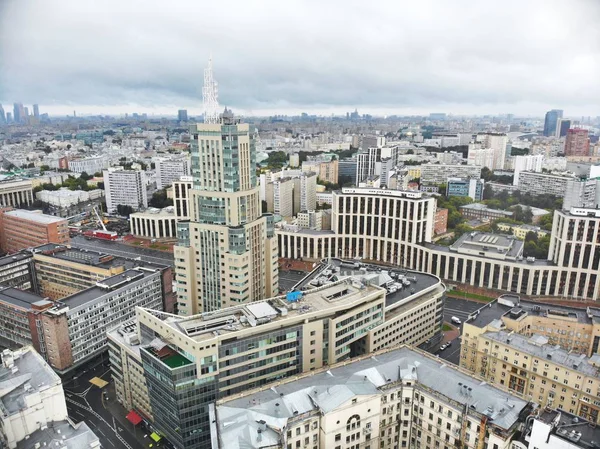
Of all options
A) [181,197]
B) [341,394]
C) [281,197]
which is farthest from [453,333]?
[181,197]

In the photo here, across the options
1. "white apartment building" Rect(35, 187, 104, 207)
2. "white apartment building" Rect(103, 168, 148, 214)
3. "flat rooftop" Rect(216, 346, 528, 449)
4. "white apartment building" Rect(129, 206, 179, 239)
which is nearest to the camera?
"flat rooftop" Rect(216, 346, 528, 449)

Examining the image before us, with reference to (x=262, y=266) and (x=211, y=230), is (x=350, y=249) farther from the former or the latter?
(x=211, y=230)

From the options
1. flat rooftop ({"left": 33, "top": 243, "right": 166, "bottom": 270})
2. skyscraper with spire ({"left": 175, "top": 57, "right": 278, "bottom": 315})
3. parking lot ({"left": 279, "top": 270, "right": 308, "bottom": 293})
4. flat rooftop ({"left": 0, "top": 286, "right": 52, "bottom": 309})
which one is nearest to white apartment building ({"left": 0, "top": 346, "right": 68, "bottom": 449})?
flat rooftop ({"left": 0, "top": 286, "right": 52, "bottom": 309})

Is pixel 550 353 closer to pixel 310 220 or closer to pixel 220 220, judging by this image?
pixel 220 220

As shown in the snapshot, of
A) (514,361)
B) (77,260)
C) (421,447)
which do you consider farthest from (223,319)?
(77,260)

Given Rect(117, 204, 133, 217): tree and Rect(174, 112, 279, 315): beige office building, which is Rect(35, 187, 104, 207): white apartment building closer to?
Rect(117, 204, 133, 217): tree

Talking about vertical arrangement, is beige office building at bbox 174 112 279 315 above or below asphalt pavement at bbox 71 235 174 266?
above

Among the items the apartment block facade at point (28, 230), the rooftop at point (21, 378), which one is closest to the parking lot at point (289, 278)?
the apartment block facade at point (28, 230)
